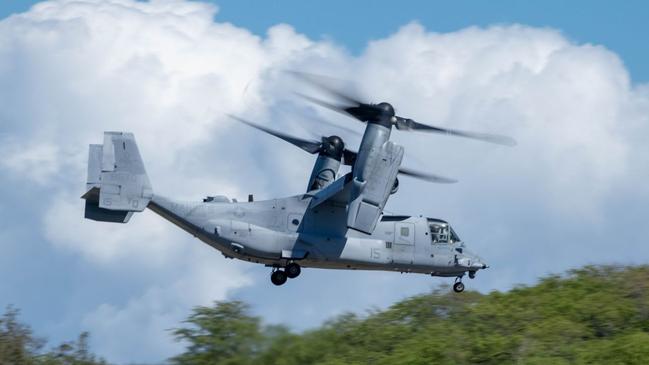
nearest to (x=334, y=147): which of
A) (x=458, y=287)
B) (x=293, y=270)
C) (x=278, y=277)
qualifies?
(x=293, y=270)

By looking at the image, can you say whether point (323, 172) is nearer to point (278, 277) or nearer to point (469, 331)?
point (278, 277)

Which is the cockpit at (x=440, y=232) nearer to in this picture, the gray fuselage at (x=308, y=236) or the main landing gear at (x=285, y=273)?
the gray fuselage at (x=308, y=236)

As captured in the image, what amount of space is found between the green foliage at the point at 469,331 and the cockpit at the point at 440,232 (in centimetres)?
263

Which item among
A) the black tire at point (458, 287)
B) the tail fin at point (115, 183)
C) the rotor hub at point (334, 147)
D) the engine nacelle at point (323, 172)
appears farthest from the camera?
the black tire at point (458, 287)

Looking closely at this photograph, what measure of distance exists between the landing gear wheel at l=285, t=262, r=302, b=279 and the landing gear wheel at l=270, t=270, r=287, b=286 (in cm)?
17

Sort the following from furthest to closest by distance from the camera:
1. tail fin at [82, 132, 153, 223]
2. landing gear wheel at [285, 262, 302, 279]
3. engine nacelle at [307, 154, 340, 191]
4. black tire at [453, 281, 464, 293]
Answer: black tire at [453, 281, 464, 293]
engine nacelle at [307, 154, 340, 191]
landing gear wheel at [285, 262, 302, 279]
tail fin at [82, 132, 153, 223]

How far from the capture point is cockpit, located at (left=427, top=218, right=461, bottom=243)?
4469cm

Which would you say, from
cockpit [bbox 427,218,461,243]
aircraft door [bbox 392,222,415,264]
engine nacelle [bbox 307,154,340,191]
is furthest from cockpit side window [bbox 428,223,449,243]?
engine nacelle [bbox 307,154,340,191]

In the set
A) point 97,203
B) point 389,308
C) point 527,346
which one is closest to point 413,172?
point 389,308

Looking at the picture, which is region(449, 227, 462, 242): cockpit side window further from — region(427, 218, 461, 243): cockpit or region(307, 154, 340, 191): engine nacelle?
region(307, 154, 340, 191): engine nacelle

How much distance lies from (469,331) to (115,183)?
38.9 feet

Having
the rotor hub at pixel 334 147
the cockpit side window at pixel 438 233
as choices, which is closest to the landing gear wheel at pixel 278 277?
the rotor hub at pixel 334 147

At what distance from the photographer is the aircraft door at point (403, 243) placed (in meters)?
44.1

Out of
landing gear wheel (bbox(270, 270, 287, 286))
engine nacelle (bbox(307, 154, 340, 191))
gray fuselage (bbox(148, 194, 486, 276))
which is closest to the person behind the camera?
gray fuselage (bbox(148, 194, 486, 276))
